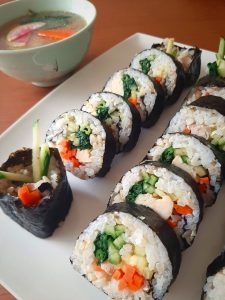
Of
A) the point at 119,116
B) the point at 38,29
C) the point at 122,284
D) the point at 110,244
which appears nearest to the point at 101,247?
the point at 110,244

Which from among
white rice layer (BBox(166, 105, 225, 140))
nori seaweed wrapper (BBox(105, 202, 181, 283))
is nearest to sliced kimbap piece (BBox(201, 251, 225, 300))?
nori seaweed wrapper (BBox(105, 202, 181, 283))

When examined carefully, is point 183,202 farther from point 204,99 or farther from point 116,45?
point 116,45

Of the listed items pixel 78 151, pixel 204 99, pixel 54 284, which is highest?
pixel 204 99

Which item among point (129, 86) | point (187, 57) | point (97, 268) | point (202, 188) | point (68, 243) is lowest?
point (68, 243)

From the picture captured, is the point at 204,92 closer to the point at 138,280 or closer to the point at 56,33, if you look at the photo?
the point at 56,33

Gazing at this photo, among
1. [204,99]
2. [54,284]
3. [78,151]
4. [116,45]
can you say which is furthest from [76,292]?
[116,45]

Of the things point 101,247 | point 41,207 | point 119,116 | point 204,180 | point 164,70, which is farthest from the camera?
point 164,70

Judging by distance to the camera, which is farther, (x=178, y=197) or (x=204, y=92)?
(x=204, y=92)
